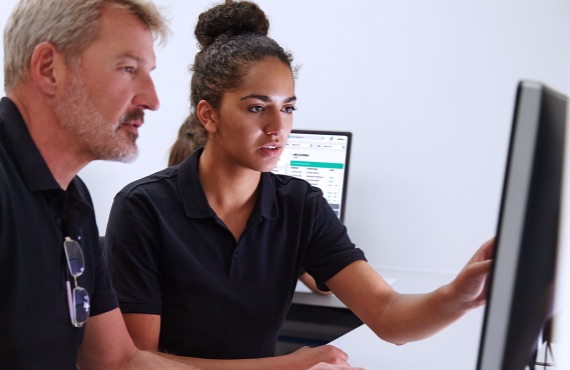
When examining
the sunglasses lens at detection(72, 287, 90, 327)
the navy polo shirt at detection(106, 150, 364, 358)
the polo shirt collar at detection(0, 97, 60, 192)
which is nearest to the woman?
the navy polo shirt at detection(106, 150, 364, 358)

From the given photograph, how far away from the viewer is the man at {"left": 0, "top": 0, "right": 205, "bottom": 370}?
104 centimetres

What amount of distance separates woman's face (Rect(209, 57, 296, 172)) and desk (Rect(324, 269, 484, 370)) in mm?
469

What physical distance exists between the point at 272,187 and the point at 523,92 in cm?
100

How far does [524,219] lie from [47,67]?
0.79 m

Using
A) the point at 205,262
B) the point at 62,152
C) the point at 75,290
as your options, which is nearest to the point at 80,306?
the point at 75,290

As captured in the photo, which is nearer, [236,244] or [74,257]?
[74,257]

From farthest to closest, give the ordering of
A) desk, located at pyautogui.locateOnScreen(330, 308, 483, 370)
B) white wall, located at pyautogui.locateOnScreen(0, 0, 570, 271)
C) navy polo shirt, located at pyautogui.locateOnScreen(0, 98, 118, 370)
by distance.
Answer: white wall, located at pyautogui.locateOnScreen(0, 0, 570, 271) < desk, located at pyautogui.locateOnScreen(330, 308, 483, 370) < navy polo shirt, located at pyautogui.locateOnScreen(0, 98, 118, 370)

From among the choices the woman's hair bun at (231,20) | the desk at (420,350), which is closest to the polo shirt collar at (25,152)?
the woman's hair bun at (231,20)

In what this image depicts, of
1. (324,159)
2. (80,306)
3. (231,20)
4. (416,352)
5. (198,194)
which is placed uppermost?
(231,20)

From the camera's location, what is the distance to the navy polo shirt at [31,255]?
3.36ft

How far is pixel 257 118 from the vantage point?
148 cm

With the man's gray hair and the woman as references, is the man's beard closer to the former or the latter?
the man's gray hair

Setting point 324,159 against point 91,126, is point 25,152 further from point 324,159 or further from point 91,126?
point 324,159

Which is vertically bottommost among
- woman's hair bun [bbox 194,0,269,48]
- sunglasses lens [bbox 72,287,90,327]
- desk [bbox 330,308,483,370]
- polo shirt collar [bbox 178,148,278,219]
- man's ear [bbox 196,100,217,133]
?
desk [bbox 330,308,483,370]
